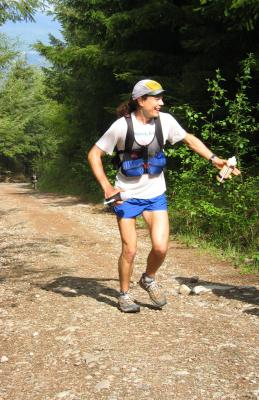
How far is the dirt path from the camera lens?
3688mm

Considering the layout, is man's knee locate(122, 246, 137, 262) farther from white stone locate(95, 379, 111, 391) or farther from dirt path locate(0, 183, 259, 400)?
white stone locate(95, 379, 111, 391)

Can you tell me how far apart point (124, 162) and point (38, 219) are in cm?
989

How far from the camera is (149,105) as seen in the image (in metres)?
5.03

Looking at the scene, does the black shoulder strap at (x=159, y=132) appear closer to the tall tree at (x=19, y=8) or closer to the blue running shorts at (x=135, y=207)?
the blue running shorts at (x=135, y=207)

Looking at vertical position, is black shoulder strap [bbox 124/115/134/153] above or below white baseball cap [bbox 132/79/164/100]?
below

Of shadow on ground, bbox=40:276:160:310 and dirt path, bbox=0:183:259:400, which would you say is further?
shadow on ground, bbox=40:276:160:310

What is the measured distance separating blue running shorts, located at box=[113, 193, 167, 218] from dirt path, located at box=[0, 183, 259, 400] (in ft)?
3.36

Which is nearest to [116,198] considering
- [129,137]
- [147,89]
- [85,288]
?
[129,137]

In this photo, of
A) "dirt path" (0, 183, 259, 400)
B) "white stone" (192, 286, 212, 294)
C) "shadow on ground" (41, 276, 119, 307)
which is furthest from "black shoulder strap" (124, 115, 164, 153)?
"white stone" (192, 286, 212, 294)

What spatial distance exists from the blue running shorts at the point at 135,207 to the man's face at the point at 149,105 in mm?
833

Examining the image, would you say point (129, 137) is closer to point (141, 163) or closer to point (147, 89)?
point (141, 163)

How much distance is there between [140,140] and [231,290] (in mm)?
2420

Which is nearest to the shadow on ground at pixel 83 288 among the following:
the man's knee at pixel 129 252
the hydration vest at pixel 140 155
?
the man's knee at pixel 129 252

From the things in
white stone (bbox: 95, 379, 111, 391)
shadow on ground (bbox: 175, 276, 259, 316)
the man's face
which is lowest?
shadow on ground (bbox: 175, 276, 259, 316)
